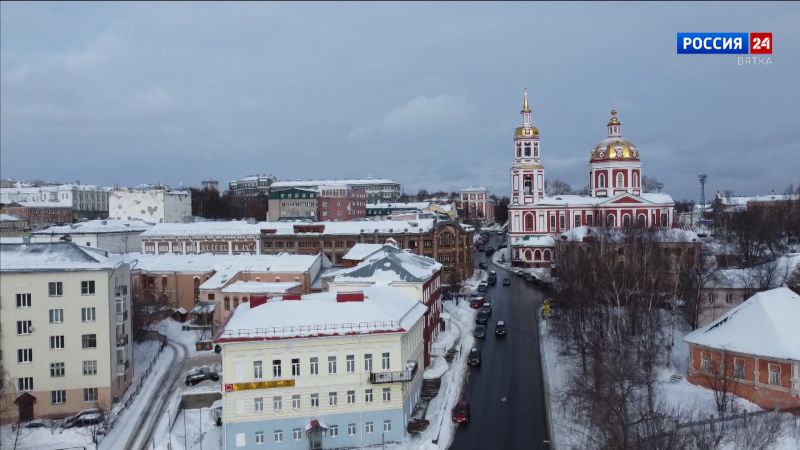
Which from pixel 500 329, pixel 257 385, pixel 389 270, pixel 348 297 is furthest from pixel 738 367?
pixel 257 385

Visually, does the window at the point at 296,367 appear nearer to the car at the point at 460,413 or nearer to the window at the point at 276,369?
the window at the point at 276,369

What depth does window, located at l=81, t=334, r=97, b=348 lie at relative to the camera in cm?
2889

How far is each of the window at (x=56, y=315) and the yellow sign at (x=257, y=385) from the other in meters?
9.27

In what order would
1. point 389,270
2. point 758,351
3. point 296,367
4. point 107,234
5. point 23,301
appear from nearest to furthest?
point 296,367, point 758,351, point 23,301, point 389,270, point 107,234

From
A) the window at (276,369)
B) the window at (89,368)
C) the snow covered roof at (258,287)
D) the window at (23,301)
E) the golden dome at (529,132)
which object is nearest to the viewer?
the window at (276,369)

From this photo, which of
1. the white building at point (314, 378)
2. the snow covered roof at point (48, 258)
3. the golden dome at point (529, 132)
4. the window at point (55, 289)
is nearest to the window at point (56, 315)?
the window at point (55, 289)

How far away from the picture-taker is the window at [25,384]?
90.4 feet

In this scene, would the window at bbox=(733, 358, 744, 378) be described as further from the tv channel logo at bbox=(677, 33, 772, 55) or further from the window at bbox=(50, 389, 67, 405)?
the window at bbox=(50, 389, 67, 405)

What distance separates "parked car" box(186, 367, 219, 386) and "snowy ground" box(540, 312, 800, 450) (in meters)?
16.6

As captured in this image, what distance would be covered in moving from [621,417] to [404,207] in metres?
83.9

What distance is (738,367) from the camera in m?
28.4

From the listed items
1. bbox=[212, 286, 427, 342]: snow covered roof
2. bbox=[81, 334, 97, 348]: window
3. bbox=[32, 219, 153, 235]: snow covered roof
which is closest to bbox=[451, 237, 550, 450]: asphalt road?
bbox=[212, 286, 427, 342]: snow covered roof

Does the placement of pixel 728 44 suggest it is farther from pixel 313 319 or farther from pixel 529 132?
pixel 529 132

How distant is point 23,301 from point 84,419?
5.69 meters
